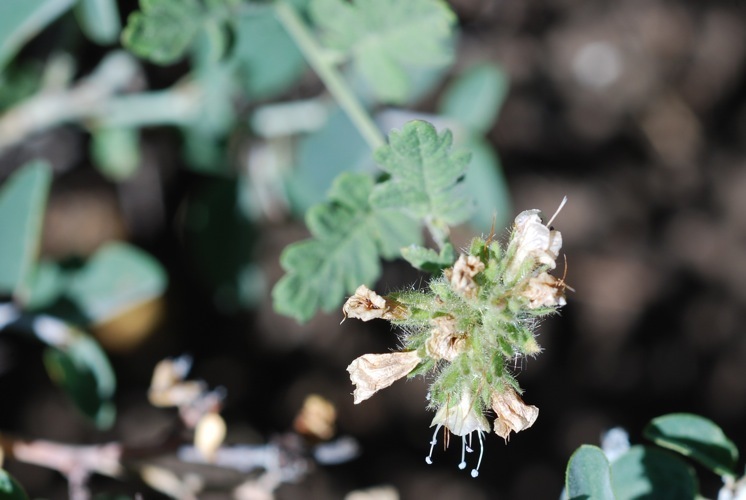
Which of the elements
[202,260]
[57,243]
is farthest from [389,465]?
[57,243]

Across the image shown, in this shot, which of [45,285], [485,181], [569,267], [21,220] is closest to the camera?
[21,220]

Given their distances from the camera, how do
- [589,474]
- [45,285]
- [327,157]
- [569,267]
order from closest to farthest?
[589,474] < [45,285] < [327,157] < [569,267]

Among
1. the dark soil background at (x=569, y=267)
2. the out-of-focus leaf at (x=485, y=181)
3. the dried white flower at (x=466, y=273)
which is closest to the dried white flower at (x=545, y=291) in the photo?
the dried white flower at (x=466, y=273)

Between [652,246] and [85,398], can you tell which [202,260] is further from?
[652,246]

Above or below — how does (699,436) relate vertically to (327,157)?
below

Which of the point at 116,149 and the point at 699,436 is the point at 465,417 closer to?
the point at 699,436

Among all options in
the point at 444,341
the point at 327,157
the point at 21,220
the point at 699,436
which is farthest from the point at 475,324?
the point at 21,220
